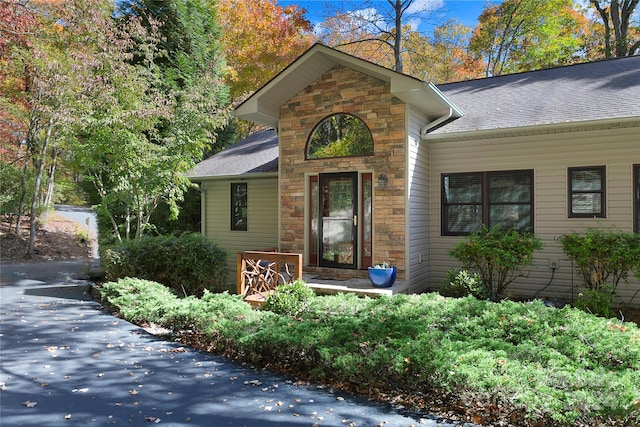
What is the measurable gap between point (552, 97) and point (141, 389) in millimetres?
8353

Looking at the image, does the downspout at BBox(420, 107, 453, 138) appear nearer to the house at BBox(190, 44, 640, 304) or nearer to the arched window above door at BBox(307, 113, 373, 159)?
the house at BBox(190, 44, 640, 304)

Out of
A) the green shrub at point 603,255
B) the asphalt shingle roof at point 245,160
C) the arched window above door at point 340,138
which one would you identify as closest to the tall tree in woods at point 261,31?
the asphalt shingle roof at point 245,160

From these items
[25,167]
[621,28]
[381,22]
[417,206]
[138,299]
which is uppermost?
[381,22]

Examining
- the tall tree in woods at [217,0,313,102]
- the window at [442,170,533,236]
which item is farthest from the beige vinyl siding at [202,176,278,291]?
the tall tree in woods at [217,0,313,102]

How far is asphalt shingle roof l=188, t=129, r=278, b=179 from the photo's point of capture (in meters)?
10.2

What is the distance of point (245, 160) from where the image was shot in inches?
433

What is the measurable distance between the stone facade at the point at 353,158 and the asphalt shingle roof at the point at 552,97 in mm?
1208

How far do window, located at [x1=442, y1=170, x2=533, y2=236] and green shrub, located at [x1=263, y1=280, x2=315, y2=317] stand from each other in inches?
138

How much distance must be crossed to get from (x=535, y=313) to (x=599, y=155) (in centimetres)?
386

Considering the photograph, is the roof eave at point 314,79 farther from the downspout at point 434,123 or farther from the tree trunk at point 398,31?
the tree trunk at point 398,31

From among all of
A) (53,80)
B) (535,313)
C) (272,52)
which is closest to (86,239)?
(53,80)

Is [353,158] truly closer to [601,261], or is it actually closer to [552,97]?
[552,97]

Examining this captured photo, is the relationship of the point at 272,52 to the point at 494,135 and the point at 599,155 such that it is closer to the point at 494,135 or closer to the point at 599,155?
the point at 494,135

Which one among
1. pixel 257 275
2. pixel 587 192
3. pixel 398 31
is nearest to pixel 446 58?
pixel 398 31
